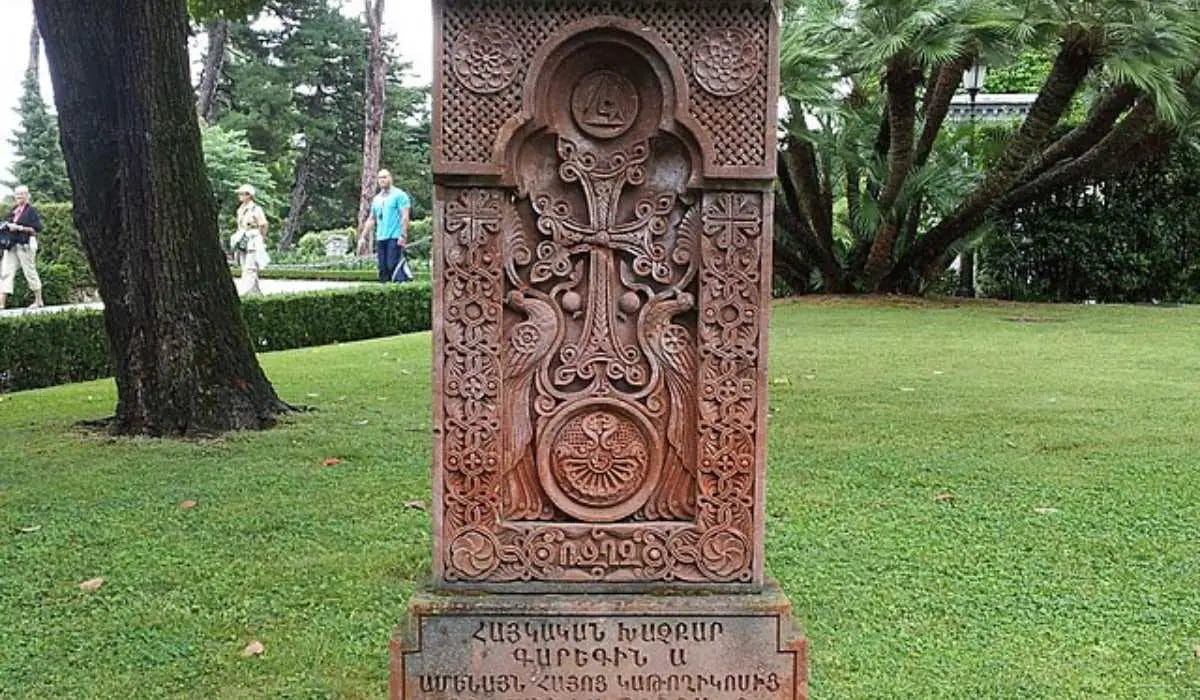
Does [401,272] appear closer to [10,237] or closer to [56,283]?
[10,237]

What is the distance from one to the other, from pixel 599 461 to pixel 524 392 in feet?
0.83

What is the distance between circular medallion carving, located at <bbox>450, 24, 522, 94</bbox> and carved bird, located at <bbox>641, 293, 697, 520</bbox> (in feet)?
2.10

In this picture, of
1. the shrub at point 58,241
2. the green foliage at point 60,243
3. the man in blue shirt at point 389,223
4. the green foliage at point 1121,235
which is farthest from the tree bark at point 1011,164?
the shrub at point 58,241

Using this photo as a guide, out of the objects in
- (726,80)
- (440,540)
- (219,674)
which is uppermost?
(726,80)

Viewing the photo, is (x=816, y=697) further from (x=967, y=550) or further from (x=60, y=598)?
(x=60, y=598)

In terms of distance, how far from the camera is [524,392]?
3059 millimetres

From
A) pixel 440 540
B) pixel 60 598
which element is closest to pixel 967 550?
pixel 440 540

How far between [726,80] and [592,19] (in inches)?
13.5

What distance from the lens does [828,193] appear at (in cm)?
1689

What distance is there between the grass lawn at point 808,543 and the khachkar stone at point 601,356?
0.80m

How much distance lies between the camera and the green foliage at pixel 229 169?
34312mm

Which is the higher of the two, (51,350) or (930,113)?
→ (930,113)

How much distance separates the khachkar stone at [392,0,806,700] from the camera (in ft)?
9.55

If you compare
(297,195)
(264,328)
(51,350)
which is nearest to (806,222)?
(264,328)
